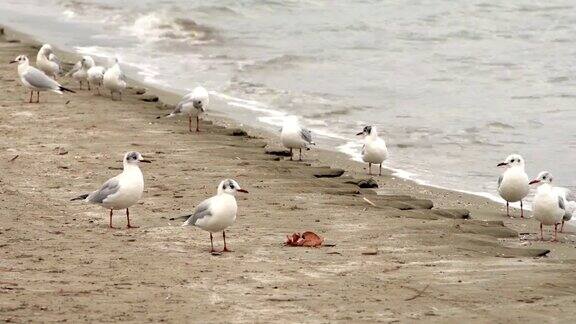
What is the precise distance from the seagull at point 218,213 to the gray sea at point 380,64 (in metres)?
4.85

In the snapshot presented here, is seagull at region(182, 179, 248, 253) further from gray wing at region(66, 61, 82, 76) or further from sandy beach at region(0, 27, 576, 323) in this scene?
gray wing at region(66, 61, 82, 76)

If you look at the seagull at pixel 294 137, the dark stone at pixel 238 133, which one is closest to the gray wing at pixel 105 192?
the seagull at pixel 294 137

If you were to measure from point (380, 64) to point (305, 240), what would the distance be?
13748mm

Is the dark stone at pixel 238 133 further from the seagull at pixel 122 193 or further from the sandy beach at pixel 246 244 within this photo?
the seagull at pixel 122 193

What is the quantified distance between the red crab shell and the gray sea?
4466 mm

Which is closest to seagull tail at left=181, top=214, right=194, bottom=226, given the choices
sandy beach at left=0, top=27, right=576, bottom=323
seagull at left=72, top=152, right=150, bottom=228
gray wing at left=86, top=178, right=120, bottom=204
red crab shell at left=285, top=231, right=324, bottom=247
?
sandy beach at left=0, top=27, right=576, bottom=323

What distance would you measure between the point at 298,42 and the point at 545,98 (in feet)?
24.4

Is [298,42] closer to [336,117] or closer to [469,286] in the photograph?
[336,117]

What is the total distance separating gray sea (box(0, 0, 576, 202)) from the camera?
1730 cm

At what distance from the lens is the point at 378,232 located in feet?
36.4

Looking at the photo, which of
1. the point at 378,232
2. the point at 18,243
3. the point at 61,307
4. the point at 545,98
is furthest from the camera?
the point at 545,98

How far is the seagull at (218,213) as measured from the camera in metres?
10.2

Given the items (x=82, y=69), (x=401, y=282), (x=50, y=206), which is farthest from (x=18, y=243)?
(x=82, y=69)

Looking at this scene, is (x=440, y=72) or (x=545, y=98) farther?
(x=440, y=72)
